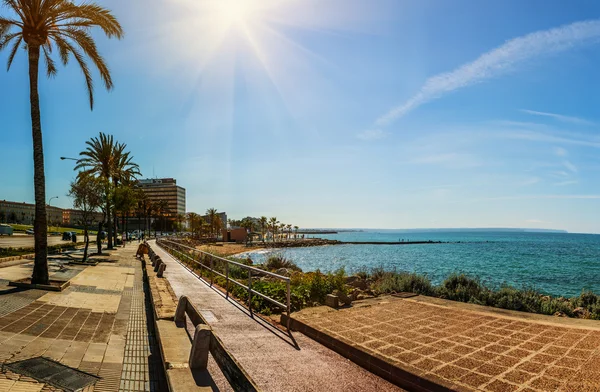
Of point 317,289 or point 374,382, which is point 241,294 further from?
point 374,382

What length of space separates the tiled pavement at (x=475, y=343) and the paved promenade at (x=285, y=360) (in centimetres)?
40

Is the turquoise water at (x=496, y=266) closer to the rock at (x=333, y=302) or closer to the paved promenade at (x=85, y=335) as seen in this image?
the rock at (x=333, y=302)

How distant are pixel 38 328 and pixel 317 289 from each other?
6.34 metres

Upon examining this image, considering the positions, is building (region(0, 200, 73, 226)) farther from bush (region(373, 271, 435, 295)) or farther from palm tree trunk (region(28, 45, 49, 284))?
bush (region(373, 271, 435, 295))

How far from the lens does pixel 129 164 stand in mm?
40531

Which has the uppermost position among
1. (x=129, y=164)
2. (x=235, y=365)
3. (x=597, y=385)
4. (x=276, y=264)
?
(x=129, y=164)

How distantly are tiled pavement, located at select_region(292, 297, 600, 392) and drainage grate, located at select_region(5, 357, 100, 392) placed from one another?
3.69 metres

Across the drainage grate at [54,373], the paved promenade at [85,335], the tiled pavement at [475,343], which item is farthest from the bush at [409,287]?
the drainage grate at [54,373]

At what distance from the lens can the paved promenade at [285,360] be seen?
14.0 feet

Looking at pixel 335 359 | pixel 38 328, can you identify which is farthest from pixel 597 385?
pixel 38 328

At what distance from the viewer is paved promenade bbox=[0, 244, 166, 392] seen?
16.1 ft

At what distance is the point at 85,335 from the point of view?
676 centimetres

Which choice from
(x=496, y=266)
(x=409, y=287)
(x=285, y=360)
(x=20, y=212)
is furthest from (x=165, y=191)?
(x=285, y=360)

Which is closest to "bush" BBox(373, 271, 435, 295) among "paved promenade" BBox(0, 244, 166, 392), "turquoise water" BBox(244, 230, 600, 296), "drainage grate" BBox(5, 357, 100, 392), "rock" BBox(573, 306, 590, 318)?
"turquoise water" BBox(244, 230, 600, 296)
